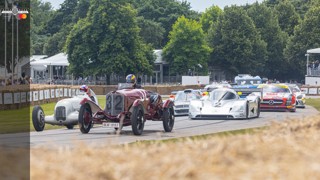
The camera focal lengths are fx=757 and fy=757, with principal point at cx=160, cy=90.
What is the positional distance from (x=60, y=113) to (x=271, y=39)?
88145mm

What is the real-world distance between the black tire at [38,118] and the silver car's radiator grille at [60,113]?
0.50 meters

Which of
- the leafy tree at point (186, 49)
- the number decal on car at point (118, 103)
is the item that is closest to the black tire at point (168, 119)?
the number decal on car at point (118, 103)

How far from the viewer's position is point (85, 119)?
2284 centimetres

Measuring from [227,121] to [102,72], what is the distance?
5773 centimetres

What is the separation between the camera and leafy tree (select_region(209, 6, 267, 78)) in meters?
102

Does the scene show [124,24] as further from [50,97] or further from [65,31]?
[65,31]

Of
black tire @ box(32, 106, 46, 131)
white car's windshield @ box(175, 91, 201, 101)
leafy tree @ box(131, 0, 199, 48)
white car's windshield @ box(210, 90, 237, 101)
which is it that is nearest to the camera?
black tire @ box(32, 106, 46, 131)

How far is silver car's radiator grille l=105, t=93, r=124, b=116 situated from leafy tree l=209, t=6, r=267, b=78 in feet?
263

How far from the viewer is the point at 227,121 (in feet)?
98.2

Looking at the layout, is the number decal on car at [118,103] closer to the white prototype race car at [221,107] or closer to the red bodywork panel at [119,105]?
the red bodywork panel at [119,105]

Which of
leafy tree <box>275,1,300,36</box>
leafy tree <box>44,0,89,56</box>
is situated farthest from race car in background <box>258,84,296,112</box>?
leafy tree <box>44,0,89,56</box>

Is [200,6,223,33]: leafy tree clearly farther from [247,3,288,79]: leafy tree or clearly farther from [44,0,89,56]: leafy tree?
[44,0,89,56]: leafy tree

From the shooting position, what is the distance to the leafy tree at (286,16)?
391 ft

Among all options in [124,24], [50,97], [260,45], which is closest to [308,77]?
[260,45]
